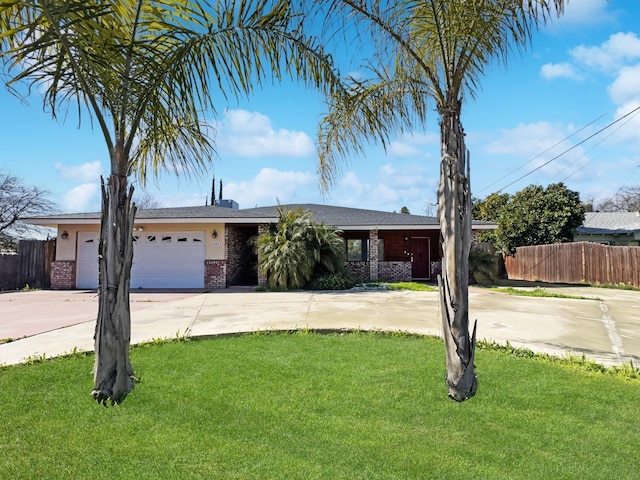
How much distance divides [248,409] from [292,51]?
3627 mm

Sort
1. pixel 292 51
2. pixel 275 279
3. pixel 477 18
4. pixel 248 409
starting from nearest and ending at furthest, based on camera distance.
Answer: pixel 248 409 < pixel 477 18 < pixel 292 51 < pixel 275 279

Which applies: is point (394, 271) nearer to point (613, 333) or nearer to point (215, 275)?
point (215, 275)

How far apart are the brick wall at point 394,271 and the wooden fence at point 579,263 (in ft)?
24.8

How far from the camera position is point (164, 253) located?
56.4 ft

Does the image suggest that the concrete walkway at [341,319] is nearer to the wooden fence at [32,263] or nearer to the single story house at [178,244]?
the single story house at [178,244]

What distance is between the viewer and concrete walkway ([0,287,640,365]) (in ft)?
21.6

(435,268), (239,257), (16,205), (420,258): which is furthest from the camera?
(16,205)

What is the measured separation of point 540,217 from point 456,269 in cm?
2092

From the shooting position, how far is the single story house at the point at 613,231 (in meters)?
24.8

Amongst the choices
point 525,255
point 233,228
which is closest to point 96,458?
point 233,228

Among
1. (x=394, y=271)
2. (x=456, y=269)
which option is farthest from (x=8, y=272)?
(x=456, y=269)

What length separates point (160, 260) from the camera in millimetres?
17188

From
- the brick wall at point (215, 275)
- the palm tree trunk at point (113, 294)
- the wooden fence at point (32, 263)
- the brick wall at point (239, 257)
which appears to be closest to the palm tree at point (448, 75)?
the palm tree trunk at point (113, 294)

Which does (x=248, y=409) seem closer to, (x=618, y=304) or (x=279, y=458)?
(x=279, y=458)
